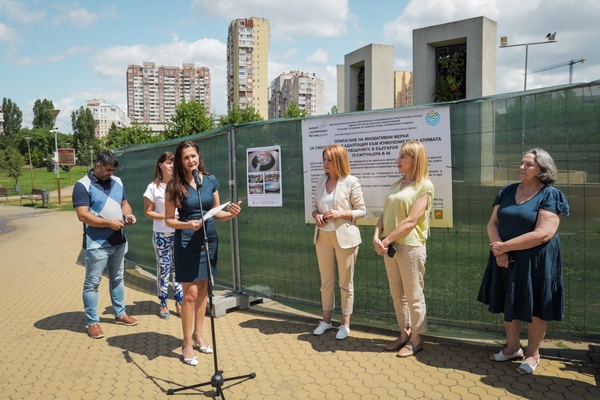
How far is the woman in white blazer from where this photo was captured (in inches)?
166

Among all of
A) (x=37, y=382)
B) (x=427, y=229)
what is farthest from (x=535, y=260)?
(x=37, y=382)

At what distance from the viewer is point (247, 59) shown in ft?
320

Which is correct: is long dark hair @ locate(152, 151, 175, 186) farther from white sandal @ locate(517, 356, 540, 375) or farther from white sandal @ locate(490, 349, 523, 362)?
white sandal @ locate(517, 356, 540, 375)

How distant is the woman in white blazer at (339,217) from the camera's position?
13.8 feet

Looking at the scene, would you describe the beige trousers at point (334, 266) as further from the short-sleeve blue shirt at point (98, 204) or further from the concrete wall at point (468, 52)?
the concrete wall at point (468, 52)

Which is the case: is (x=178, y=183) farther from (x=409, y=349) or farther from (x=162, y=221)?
(x=409, y=349)

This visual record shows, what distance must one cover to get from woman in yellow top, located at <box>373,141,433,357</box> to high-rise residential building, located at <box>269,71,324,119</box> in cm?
10055

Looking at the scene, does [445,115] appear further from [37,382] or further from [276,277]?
[37,382]

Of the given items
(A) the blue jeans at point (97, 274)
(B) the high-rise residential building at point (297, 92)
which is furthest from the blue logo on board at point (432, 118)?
(B) the high-rise residential building at point (297, 92)

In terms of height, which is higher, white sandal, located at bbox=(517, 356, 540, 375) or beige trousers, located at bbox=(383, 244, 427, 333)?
beige trousers, located at bbox=(383, 244, 427, 333)

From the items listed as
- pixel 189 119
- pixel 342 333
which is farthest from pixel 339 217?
pixel 189 119

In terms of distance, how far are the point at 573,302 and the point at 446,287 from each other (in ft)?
3.43

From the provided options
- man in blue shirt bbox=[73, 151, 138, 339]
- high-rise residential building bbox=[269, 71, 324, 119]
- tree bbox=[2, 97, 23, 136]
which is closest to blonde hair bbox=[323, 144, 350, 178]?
man in blue shirt bbox=[73, 151, 138, 339]

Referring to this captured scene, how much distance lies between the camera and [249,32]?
9838 centimetres
